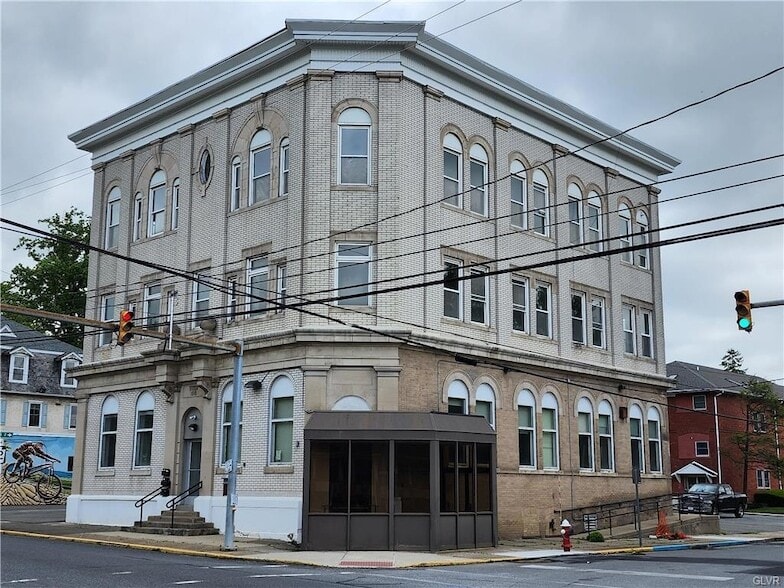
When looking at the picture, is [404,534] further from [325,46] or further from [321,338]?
[325,46]

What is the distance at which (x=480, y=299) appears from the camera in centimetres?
3219

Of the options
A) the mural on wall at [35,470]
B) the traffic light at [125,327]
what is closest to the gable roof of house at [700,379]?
the mural on wall at [35,470]

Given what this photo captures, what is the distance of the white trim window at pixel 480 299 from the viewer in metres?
31.9

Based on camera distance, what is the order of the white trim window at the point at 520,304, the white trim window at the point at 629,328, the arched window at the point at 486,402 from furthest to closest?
the white trim window at the point at 629,328, the white trim window at the point at 520,304, the arched window at the point at 486,402

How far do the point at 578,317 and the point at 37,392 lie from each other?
1541 inches

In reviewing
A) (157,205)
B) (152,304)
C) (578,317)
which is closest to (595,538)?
(578,317)

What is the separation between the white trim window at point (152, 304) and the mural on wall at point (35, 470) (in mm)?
20320

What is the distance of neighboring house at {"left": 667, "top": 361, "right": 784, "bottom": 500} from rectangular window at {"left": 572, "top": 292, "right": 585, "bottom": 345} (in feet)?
85.9

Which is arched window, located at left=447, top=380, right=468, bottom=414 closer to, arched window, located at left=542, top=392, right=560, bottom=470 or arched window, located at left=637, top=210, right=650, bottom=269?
arched window, located at left=542, top=392, right=560, bottom=470

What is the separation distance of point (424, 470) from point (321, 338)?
197 inches

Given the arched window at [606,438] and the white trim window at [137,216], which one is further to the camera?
the arched window at [606,438]

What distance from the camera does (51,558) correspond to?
2098 cm

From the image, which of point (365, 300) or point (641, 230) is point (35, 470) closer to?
point (365, 300)

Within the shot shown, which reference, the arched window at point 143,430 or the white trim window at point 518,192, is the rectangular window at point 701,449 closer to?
the white trim window at point 518,192
